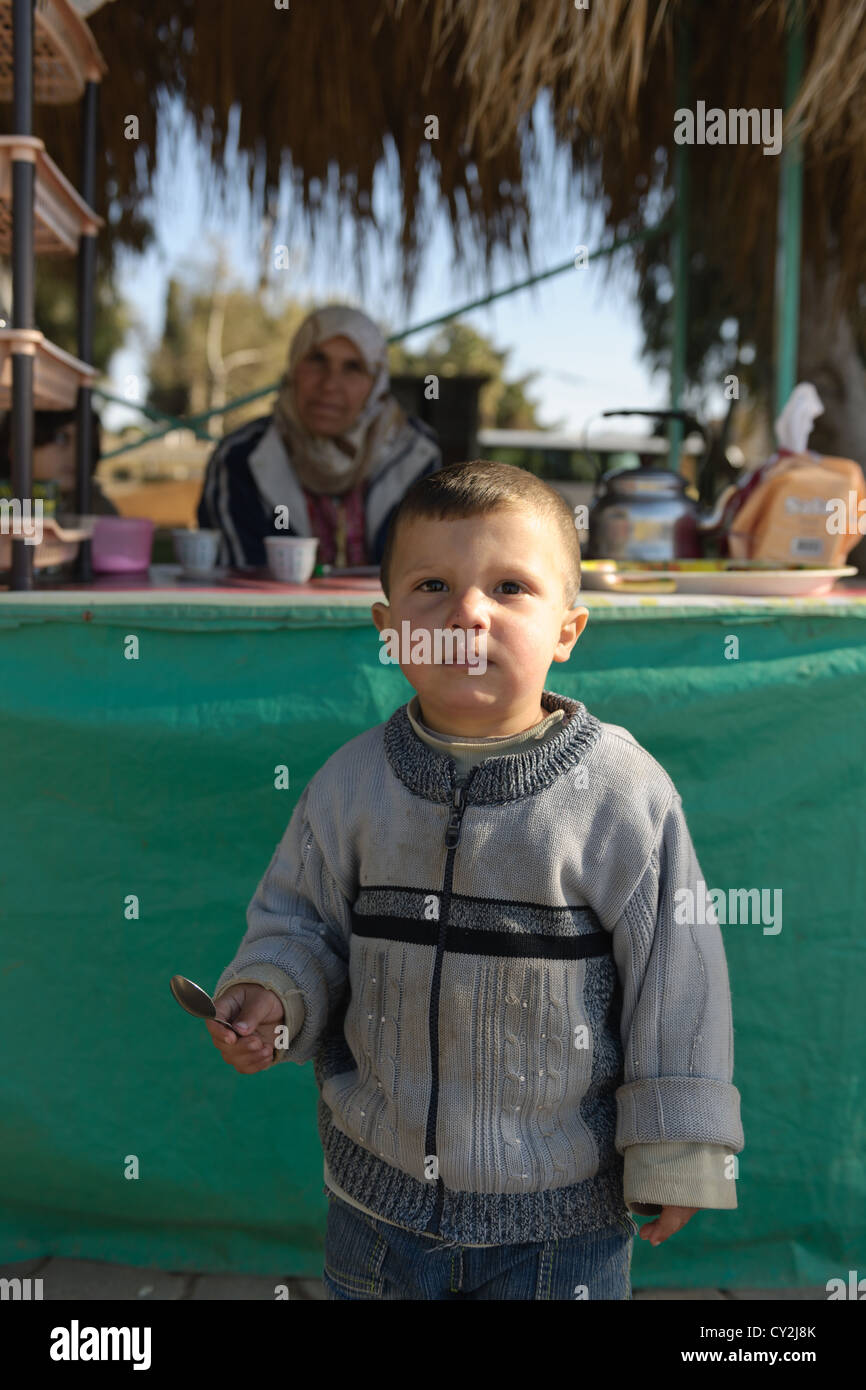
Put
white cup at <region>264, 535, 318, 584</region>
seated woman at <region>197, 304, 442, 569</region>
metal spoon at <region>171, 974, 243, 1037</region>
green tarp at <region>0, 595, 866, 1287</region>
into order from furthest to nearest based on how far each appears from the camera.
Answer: seated woman at <region>197, 304, 442, 569</region>, white cup at <region>264, 535, 318, 584</region>, green tarp at <region>0, 595, 866, 1287</region>, metal spoon at <region>171, 974, 243, 1037</region>

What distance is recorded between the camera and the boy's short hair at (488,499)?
113cm

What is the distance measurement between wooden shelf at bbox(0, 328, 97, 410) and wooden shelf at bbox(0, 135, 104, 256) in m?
0.21

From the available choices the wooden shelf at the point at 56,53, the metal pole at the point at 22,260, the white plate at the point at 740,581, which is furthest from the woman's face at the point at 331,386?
the white plate at the point at 740,581

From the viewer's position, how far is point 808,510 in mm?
2148

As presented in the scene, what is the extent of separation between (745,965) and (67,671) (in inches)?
45.1

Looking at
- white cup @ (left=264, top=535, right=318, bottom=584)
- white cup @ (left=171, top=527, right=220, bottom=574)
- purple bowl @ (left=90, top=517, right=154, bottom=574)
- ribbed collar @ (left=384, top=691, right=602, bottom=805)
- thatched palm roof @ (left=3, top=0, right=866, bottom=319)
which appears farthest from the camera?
thatched palm roof @ (left=3, top=0, right=866, bottom=319)

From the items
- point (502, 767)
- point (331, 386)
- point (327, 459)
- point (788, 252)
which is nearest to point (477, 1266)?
point (502, 767)

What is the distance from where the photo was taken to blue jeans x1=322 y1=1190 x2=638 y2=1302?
1162 millimetres

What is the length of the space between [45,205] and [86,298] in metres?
0.35

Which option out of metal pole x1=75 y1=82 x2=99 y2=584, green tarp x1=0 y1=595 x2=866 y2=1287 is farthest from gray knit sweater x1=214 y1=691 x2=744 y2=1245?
metal pole x1=75 y1=82 x2=99 y2=584

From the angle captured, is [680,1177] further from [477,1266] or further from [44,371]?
[44,371]

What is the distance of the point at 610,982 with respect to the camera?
1191mm

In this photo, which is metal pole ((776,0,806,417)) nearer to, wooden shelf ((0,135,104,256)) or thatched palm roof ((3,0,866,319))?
thatched palm roof ((3,0,866,319))

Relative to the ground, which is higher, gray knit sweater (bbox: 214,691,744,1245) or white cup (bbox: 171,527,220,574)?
white cup (bbox: 171,527,220,574)
